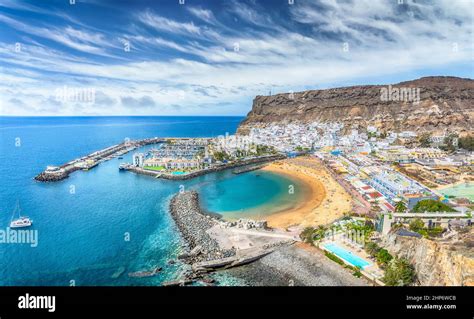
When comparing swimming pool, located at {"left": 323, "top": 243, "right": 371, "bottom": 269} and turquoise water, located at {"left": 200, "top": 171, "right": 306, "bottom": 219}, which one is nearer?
swimming pool, located at {"left": 323, "top": 243, "right": 371, "bottom": 269}

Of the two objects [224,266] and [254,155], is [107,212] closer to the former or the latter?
[224,266]

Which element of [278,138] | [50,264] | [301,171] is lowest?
[50,264]

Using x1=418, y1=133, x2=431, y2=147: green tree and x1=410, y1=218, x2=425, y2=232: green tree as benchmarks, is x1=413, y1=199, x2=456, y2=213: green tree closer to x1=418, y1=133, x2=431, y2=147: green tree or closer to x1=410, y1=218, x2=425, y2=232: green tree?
x1=410, y1=218, x2=425, y2=232: green tree

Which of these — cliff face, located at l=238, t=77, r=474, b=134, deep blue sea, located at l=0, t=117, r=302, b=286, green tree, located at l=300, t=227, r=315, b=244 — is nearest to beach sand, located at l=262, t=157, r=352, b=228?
green tree, located at l=300, t=227, r=315, b=244

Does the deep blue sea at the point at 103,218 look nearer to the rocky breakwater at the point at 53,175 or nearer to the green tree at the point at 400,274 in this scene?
the rocky breakwater at the point at 53,175
